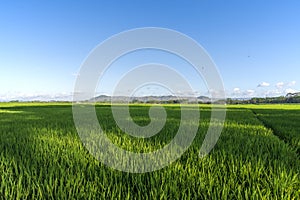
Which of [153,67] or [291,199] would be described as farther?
[153,67]

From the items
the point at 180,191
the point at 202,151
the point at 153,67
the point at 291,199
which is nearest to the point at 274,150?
the point at 202,151

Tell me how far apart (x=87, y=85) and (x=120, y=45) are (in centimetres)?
130

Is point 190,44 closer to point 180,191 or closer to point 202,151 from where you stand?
point 202,151

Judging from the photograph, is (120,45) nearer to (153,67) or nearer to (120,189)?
(153,67)

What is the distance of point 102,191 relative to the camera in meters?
1.79

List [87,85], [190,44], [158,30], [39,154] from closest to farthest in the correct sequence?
[39,154]
[87,85]
[190,44]
[158,30]

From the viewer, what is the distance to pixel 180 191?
1869mm

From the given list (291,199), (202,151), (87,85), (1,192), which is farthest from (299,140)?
(1,192)

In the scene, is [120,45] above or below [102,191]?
above

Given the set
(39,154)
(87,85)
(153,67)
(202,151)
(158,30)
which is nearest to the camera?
(39,154)

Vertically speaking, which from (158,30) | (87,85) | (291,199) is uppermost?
(158,30)

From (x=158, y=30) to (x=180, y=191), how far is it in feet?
14.5

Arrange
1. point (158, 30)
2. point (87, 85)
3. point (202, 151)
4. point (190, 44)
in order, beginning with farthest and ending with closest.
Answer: point (158, 30)
point (190, 44)
point (87, 85)
point (202, 151)

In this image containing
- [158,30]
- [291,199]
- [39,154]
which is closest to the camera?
[291,199]
